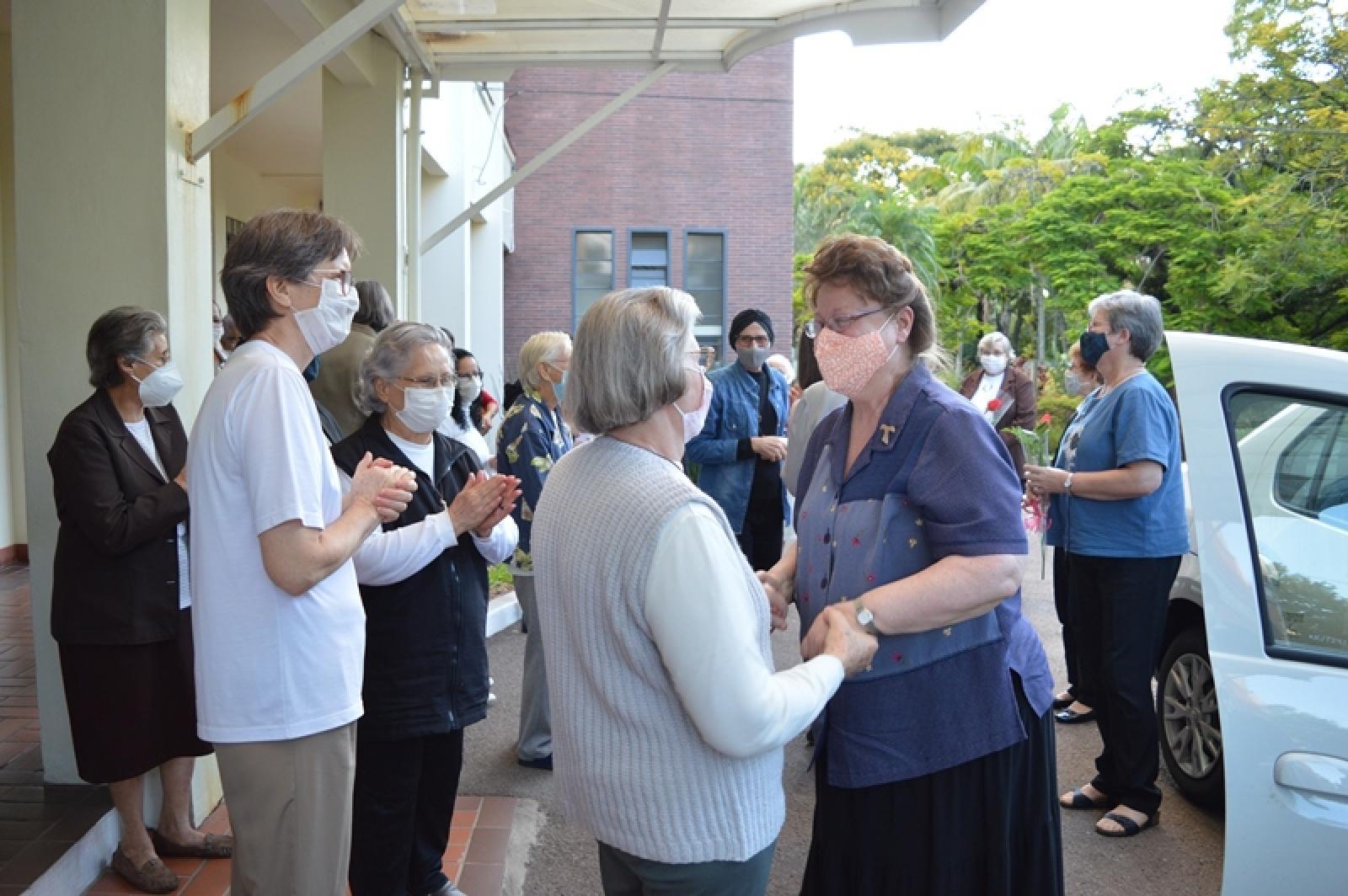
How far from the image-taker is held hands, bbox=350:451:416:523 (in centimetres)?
255

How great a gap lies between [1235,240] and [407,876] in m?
26.6

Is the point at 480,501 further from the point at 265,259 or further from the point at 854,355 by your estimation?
the point at 854,355

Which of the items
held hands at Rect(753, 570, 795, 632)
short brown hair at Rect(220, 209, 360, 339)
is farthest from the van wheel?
short brown hair at Rect(220, 209, 360, 339)

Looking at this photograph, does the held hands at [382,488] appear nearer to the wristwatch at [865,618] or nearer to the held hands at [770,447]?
the wristwatch at [865,618]

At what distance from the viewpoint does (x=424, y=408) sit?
10.9ft

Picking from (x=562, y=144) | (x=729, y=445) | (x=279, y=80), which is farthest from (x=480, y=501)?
(x=562, y=144)

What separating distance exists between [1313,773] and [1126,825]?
179 cm

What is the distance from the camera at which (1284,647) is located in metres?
3.17

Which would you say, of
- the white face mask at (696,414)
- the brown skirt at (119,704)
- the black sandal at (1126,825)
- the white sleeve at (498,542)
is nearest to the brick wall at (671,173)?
the black sandal at (1126,825)

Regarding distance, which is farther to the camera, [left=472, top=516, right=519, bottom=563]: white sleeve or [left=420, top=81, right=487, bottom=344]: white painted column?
[left=420, top=81, right=487, bottom=344]: white painted column

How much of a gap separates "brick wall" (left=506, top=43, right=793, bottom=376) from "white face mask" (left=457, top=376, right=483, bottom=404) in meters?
17.0

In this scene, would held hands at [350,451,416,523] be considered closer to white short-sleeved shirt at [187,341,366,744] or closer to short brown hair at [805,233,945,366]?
white short-sleeved shirt at [187,341,366,744]

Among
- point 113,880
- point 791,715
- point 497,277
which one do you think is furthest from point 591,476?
point 497,277

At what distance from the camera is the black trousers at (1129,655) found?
452 cm
